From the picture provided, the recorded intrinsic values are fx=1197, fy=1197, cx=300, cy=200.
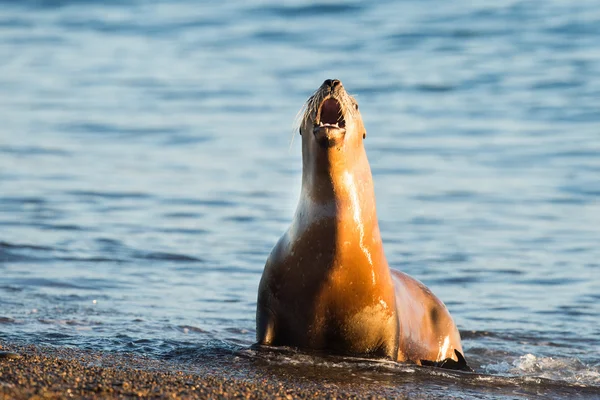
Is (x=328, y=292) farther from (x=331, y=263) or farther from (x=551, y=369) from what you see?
(x=551, y=369)

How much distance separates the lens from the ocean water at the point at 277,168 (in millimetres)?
8320

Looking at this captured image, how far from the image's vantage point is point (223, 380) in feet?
18.8

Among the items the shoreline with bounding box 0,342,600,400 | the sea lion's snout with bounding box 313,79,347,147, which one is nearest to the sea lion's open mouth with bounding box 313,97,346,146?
the sea lion's snout with bounding box 313,79,347,147

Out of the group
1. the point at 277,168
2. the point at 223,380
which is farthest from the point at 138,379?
the point at 277,168

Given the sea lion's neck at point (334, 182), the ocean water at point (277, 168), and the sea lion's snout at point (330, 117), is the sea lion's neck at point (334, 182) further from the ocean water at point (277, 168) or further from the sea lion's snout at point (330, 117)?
the ocean water at point (277, 168)

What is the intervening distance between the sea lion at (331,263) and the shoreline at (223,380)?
0.74ft

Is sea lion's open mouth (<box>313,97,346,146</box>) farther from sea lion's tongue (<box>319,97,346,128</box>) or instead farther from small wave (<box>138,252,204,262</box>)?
small wave (<box>138,252,204,262</box>)

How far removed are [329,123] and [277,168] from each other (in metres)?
7.29

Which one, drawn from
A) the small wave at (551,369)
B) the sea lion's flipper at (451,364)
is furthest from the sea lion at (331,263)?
the small wave at (551,369)

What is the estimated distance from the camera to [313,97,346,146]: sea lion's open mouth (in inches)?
255

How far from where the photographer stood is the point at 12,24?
28.5 m

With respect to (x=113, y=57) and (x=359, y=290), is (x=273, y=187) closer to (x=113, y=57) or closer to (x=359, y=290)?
(x=359, y=290)

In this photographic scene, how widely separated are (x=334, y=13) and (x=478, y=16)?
11.2ft

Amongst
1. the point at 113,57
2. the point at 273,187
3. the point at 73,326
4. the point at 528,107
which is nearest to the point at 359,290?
the point at 73,326
